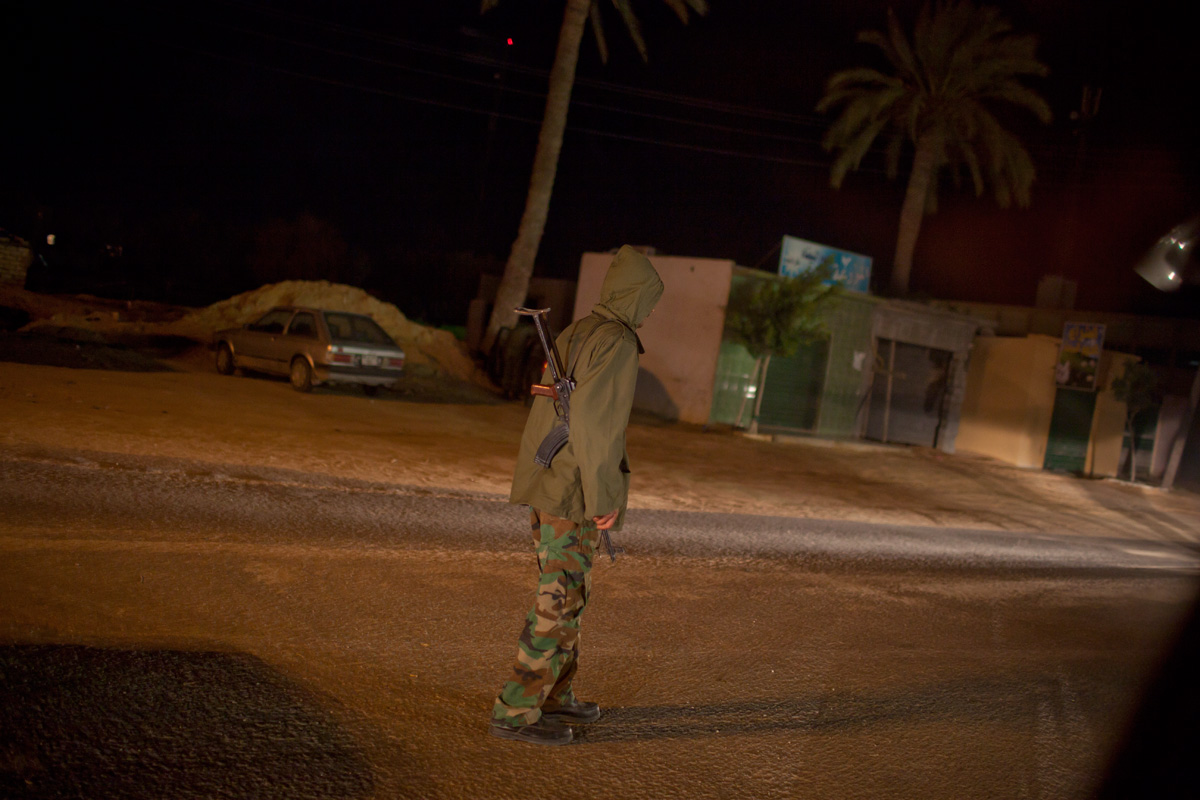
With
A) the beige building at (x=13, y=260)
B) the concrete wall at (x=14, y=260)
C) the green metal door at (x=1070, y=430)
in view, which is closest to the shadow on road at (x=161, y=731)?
the beige building at (x=13, y=260)

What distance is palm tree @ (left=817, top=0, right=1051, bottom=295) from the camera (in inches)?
935

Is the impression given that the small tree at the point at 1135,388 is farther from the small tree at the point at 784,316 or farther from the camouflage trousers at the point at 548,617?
the camouflage trousers at the point at 548,617

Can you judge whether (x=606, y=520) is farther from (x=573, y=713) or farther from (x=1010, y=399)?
(x=1010, y=399)

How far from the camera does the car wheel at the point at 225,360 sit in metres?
16.8

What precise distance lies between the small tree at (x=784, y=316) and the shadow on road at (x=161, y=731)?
52.5ft

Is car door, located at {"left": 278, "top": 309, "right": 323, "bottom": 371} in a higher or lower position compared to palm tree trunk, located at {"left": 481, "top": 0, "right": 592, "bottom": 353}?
lower

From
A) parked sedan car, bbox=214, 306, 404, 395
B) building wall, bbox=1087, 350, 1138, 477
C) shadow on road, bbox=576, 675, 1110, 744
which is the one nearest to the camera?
shadow on road, bbox=576, 675, 1110, 744

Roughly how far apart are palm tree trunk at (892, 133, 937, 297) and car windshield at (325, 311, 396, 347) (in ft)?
54.4

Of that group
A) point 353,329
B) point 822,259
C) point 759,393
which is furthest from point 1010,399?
point 353,329

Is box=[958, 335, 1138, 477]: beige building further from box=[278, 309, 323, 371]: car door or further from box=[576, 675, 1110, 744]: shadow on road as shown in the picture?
box=[576, 675, 1110, 744]: shadow on road

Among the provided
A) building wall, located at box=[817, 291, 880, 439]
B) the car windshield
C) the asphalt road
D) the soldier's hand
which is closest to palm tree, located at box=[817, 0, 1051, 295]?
building wall, located at box=[817, 291, 880, 439]

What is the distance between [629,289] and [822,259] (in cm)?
2003

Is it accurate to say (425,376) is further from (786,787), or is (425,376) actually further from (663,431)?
(786,787)

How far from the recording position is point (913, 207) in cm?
2642
